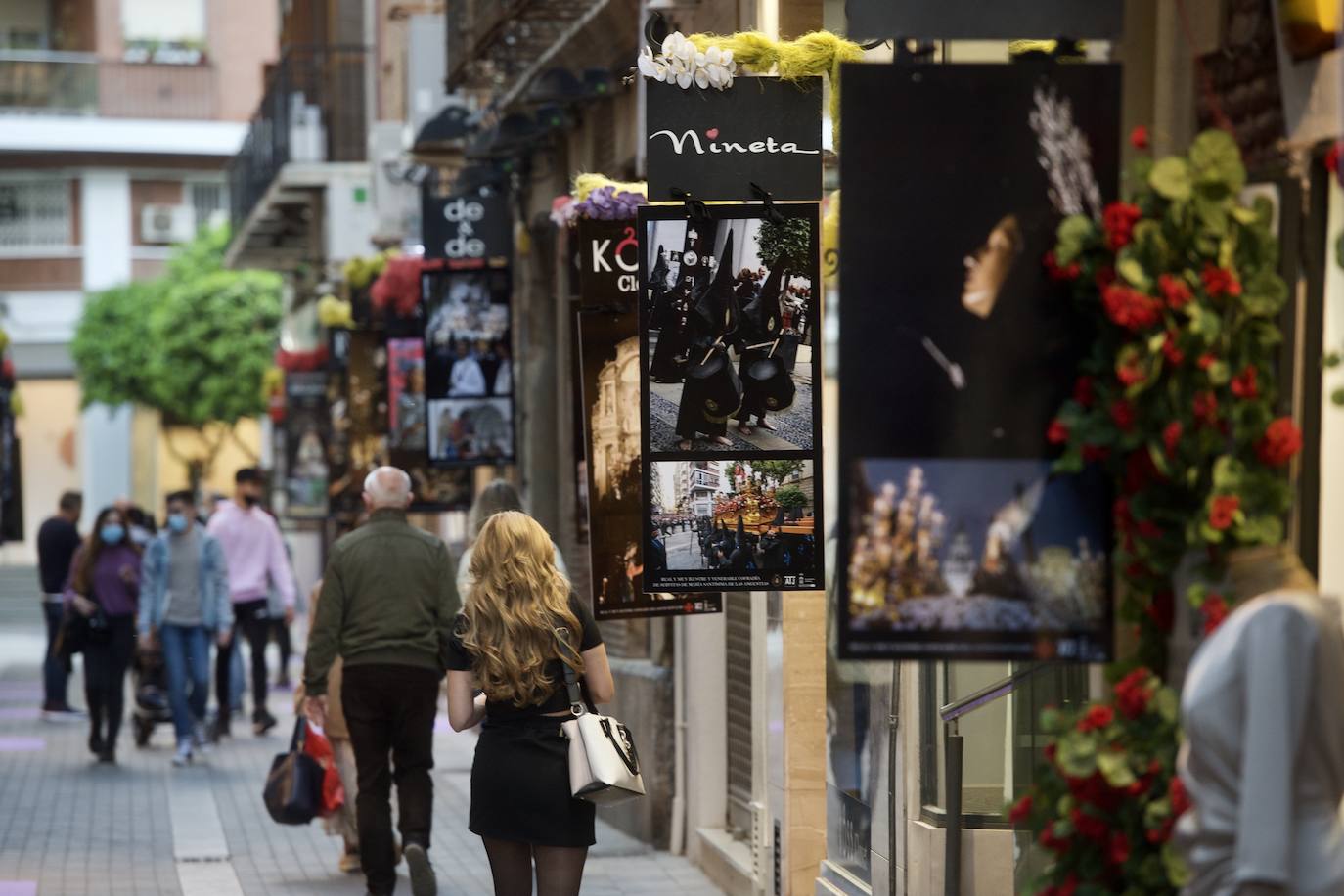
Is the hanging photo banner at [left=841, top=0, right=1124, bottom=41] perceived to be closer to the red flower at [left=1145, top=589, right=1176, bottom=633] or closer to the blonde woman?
the red flower at [left=1145, top=589, right=1176, bottom=633]

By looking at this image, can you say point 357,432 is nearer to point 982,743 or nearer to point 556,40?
point 556,40

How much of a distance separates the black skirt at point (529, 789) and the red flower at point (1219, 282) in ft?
10.9

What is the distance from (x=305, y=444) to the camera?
1085 inches

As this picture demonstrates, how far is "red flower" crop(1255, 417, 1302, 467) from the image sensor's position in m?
4.62

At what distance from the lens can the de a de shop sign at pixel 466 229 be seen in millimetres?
17297

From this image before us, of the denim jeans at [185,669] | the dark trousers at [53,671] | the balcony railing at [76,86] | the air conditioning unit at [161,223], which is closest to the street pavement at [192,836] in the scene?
the denim jeans at [185,669]

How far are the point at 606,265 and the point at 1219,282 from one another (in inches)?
194

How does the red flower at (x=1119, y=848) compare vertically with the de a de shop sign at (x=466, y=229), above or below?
below

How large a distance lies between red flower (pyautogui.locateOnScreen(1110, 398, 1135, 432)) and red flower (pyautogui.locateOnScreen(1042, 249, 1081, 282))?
29cm

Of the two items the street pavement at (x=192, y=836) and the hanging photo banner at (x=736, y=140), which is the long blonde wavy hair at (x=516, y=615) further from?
the street pavement at (x=192, y=836)

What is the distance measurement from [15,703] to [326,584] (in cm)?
1350

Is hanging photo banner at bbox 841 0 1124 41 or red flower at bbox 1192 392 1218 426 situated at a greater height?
hanging photo banner at bbox 841 0 1124 41

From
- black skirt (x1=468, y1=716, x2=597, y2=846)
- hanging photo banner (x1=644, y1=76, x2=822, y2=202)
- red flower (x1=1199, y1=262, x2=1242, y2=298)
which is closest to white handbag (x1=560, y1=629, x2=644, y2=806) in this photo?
black skirt (x1=468, y1=716, x2=597, y2=846)

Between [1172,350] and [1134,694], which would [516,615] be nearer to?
[1134,694]
